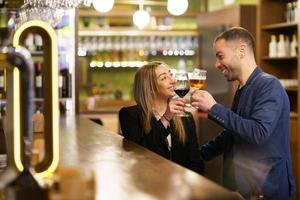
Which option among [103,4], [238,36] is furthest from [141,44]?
[238,36]

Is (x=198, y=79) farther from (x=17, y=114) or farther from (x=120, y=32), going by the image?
(x=120, y=32)

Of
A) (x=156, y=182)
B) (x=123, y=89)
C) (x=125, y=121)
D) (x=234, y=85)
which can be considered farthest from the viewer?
(x=123, y=89)

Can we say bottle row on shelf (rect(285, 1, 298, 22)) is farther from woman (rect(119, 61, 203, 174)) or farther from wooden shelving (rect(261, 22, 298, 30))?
woman (rect(119, 61, 203, 174))

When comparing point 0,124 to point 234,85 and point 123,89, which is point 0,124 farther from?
point 123,89

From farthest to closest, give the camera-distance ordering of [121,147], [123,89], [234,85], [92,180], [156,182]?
[123,89]
[234,85]
[121,147]
[156,182]
[92,180]

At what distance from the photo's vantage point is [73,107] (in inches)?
237

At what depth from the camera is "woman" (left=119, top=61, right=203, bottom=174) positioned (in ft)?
9.43

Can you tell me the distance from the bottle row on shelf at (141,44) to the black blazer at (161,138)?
244 inches

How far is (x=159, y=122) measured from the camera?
9.48 ft

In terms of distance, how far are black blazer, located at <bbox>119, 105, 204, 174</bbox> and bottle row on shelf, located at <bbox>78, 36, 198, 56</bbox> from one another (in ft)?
20.4

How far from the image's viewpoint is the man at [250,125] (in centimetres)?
270

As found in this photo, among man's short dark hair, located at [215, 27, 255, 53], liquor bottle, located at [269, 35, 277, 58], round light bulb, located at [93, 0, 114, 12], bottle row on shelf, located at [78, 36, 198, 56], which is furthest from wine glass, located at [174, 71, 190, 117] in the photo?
bottle row on shelf, located at [78, 36, 198, 56]

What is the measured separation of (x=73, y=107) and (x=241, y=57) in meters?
3.33

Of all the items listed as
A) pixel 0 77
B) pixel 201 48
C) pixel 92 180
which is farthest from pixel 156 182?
pixel 201 48
